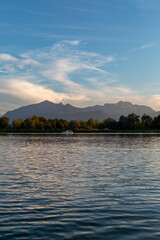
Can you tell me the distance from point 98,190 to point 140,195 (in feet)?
10.7

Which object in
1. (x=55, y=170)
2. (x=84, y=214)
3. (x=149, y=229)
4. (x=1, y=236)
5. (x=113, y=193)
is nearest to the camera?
(x=1, y=236)

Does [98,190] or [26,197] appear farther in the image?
[98,190]

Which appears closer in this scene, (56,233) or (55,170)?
(56,233)

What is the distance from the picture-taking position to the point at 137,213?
15.5 m

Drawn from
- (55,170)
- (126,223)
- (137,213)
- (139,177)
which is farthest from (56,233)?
(55,170)

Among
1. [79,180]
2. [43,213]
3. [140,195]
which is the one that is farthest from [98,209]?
[79,180]

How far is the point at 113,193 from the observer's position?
66.3ft

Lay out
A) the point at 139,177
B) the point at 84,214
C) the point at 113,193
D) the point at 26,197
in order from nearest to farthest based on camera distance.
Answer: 1. the point at 84,214
2. the point at 26,197
3. the point at 113,193
4. the point at 139,177

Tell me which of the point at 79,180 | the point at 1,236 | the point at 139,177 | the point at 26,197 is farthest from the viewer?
the point at 139,177

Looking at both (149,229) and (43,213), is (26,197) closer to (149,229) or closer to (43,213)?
(43,213)

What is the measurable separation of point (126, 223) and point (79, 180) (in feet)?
37.7

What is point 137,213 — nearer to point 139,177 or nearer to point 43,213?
point 43,213

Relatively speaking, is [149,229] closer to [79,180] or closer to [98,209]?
[98,209]

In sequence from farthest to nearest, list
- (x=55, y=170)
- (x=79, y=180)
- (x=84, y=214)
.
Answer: (x=55, y=170), (x=79, y=180), (x=84, y=214)
